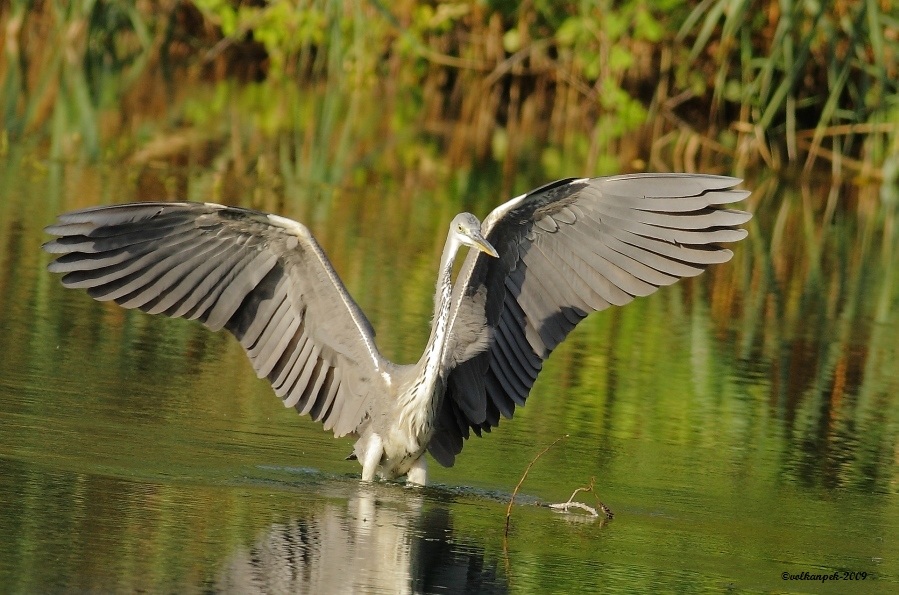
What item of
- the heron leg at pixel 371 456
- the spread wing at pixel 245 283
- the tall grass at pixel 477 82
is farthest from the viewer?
the tall grass at pixel 477 82

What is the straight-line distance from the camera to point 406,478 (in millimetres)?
6977

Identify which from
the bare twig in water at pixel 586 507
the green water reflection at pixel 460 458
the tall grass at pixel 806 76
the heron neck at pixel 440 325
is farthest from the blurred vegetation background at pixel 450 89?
the bare twig in water at pixel 586 507

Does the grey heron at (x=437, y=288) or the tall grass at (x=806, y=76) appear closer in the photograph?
the grey heron at (x=437, y=288)

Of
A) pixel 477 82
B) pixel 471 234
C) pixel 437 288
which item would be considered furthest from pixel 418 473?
pixel 477 82

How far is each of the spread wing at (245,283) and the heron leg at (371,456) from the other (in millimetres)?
201

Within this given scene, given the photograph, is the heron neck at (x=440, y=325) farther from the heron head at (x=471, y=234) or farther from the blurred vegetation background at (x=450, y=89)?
the blurred vegetation background at (x=450, y=89)

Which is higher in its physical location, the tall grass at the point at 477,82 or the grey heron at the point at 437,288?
the tall grass at the point at 477,82

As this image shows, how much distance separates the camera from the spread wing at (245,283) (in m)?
6.58

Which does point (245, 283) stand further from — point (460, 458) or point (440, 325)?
point (460, 458)

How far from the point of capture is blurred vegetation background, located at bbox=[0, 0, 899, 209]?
53.2ft

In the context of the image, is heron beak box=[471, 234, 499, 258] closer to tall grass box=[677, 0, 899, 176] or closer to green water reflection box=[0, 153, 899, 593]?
green water reflection box=[0, 153, 899, 593]

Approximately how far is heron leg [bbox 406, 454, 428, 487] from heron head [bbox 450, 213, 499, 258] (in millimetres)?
945

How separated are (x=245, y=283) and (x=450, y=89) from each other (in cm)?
1905

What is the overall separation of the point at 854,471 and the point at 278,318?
8.80ft
